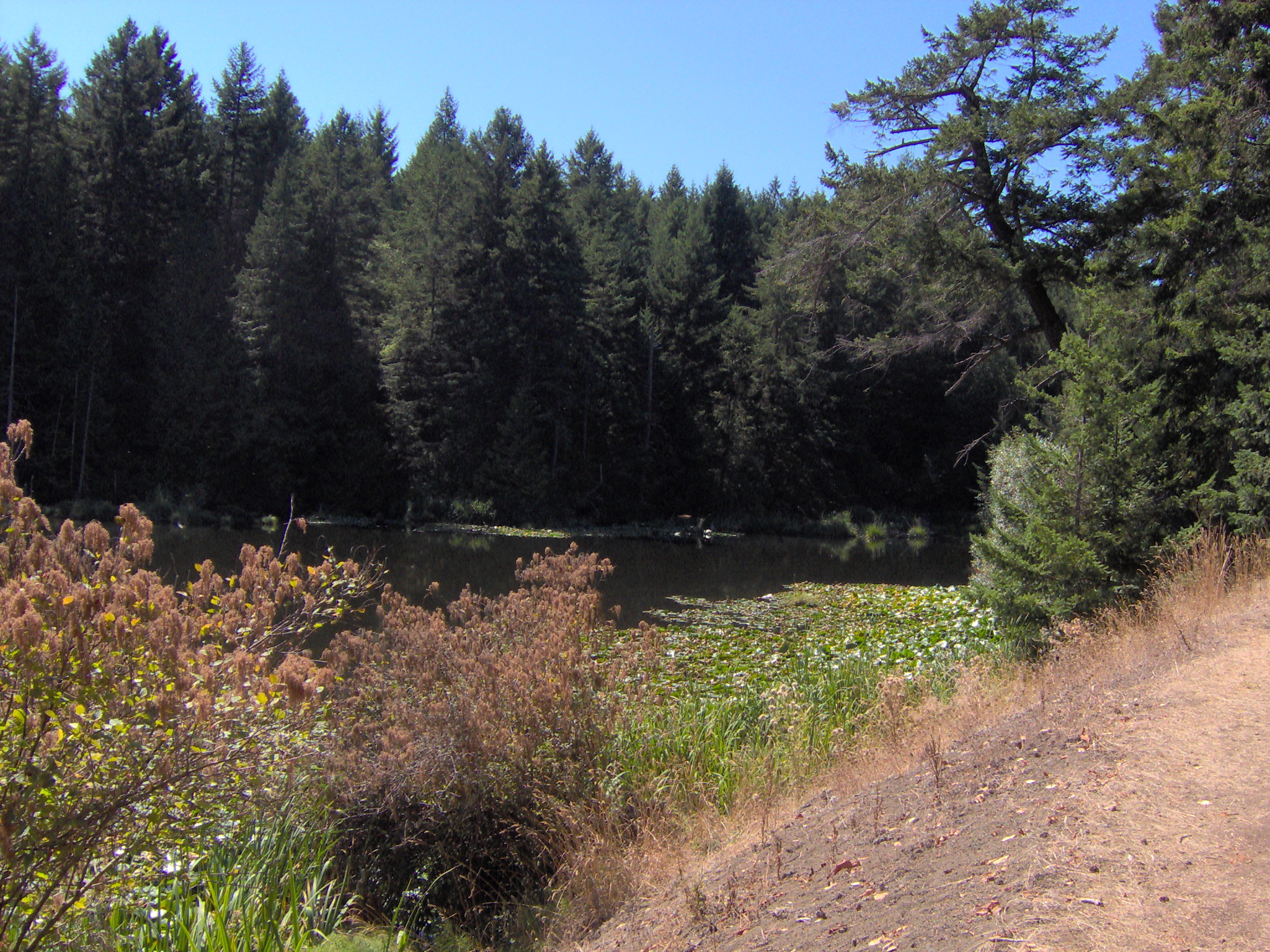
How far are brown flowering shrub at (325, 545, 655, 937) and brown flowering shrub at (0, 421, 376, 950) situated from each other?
1.29 m

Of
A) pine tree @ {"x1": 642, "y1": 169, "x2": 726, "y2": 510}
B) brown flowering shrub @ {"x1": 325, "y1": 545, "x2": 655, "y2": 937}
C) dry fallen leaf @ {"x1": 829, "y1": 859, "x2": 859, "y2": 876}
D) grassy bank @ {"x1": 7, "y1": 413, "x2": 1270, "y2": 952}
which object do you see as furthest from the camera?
pine tree @ {"x1": 642, "y1": 169, "x2": 726, "y2": 510}

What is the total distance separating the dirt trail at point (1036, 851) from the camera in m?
3.52

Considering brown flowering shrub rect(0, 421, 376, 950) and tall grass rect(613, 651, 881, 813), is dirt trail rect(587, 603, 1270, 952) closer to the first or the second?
tall grass rect(613, 651, 881, 813)

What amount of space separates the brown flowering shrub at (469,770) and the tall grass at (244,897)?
40cm

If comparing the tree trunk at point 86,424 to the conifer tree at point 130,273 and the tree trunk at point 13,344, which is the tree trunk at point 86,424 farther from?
the tree trunk at point 13,344

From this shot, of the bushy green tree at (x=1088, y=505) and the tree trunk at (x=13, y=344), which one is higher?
the tree trunk at (x=13, y=344)

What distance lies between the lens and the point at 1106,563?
943cm

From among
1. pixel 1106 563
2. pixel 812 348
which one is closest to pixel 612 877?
pixel 1106 563

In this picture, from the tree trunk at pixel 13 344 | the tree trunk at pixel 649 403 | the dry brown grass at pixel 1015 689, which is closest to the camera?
the dry brown grass at pixel 1015 689

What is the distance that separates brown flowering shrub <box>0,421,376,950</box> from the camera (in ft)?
10.6

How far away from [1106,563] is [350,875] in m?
7.56

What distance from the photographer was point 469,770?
5.66 metres

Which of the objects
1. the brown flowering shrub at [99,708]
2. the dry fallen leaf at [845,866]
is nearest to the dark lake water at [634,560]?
the dry fallen leaf at [845,866]

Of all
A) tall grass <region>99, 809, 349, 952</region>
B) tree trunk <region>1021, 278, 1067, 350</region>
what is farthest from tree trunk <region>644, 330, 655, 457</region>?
tall grass <region>99, 809, 349, 952</region>
